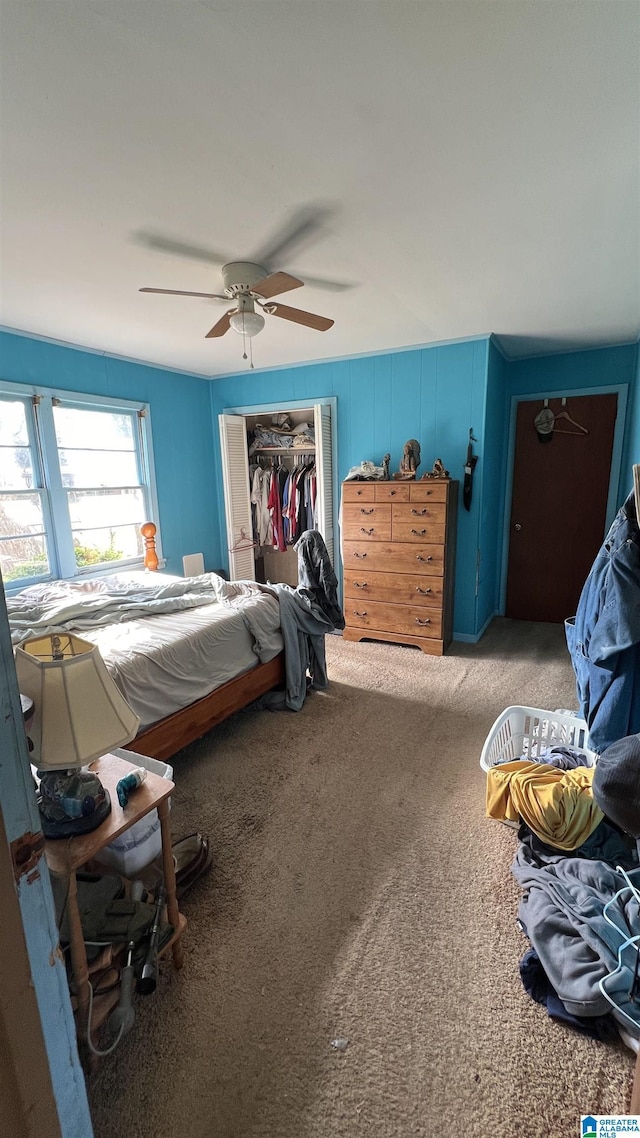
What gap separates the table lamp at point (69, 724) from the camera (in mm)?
1012

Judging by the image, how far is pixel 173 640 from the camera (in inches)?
87.2

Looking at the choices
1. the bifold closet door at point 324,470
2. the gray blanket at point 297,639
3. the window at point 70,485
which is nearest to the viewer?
the gray blanket at point 297,639

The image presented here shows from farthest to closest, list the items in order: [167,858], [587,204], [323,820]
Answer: [323,820] < [587,204] < [167,858]

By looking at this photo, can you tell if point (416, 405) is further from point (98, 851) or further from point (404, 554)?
point (98, 851)

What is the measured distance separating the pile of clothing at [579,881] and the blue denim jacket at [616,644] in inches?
9.7

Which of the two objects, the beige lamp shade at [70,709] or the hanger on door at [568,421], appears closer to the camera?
the beige lamp shade at [70,709]

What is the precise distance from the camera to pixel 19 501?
3232mm

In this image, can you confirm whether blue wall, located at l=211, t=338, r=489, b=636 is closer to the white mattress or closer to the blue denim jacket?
the white mattress

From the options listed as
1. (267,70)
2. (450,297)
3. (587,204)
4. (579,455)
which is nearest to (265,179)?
(267,70)

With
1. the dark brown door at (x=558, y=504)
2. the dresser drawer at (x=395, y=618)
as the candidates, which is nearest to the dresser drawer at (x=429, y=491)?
the dresser drawer at (x=395, y=618)

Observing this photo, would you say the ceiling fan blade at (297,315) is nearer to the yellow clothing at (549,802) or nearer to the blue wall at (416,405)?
the blue wall at (416,405)

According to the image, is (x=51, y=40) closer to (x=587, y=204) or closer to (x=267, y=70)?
(x=267, y=70)

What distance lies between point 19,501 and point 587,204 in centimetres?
355

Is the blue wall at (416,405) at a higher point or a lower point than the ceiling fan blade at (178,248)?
lower
